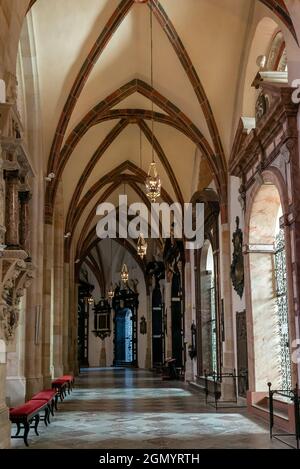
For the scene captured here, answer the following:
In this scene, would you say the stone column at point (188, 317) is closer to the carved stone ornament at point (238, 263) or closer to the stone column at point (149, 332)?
the carved stone ornament at point (238, 263)

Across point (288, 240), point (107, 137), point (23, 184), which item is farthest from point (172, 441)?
point (107, 137)

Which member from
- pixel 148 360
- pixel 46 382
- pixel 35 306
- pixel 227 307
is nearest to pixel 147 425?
pixel 35 306

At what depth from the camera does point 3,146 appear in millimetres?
6883

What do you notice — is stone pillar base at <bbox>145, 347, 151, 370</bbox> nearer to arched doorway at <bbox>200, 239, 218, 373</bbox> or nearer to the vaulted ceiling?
arched doorway at <bbox>200, 239, 218, 373</bbox>

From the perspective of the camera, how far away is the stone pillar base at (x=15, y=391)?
35.5 ft

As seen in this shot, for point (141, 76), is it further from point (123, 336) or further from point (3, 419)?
point (123, 336)

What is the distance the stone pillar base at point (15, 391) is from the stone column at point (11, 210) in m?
4.39

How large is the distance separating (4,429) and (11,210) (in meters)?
2.58

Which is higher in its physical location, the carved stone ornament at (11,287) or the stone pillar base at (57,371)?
the carved stone ornament at (11,287)

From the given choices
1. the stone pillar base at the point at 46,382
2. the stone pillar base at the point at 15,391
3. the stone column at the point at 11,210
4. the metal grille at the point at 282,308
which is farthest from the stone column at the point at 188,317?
the stone column at the point at 11,210

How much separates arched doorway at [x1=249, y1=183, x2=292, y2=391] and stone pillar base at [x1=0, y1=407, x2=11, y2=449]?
210 inches

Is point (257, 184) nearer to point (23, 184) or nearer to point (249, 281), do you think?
point (249, 281)

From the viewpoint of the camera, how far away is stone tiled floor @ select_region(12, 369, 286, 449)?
7621 mm

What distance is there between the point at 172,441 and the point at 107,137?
11.1m
